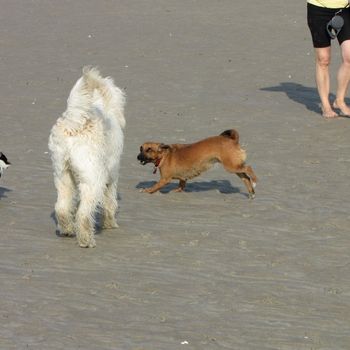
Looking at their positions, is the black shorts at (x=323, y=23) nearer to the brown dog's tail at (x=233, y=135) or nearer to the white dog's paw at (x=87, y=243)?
the brown dog's tail at (x=233, y=135)

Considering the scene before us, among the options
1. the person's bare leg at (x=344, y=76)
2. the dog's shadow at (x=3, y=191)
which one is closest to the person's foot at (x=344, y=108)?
the person's bare leg at (x=344, y=76)

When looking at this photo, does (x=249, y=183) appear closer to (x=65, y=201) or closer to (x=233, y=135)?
(x=233, y=135)

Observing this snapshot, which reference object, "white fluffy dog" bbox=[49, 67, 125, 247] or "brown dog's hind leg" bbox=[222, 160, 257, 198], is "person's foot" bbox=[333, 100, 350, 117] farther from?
"white fluffy dog" bbox=[49, 67, 125, 247]

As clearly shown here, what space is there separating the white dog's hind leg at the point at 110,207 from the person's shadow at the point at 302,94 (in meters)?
5.41

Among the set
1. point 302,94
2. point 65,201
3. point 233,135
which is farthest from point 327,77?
point 65,201

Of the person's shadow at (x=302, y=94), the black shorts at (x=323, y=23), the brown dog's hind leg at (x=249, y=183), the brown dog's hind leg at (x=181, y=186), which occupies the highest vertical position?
the black shorts at (x=323, y=23)

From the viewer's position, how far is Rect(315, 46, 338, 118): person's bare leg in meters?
12.4

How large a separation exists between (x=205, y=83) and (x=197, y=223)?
6.50 meters

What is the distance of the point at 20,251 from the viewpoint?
758cm

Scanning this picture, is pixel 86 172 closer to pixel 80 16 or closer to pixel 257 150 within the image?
pixel 257 150

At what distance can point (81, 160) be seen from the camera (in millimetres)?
7652

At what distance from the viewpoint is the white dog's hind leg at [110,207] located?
27.1 ft

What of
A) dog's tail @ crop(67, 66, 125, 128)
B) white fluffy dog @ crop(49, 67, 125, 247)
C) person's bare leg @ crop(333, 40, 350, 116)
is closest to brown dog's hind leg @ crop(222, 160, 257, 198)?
dog's tail @ crop(67, 66, 125, 128)

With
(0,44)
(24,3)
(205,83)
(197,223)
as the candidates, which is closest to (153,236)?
(197,223)
